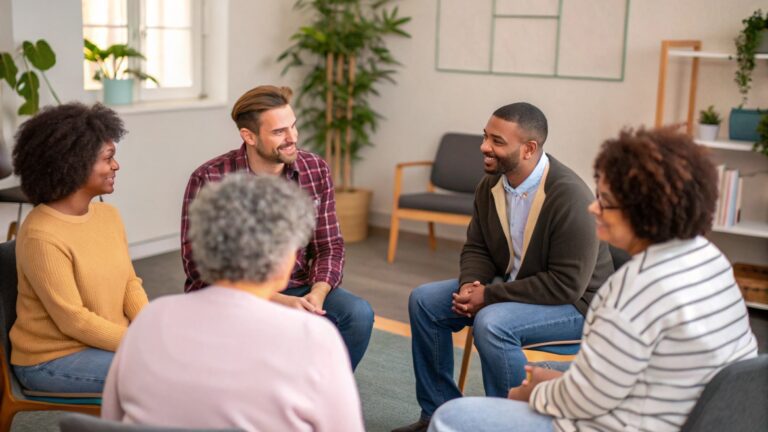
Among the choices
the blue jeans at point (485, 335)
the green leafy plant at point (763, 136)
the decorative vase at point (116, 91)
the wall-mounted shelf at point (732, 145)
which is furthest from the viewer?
the decorative vase at point (116, 91)

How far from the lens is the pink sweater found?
1.49 meters

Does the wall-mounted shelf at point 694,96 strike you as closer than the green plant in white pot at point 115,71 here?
Yes

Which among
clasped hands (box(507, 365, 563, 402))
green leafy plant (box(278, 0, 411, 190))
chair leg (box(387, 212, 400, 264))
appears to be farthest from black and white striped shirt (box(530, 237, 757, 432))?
green leafy plant (box(278, 0, 411, 190))

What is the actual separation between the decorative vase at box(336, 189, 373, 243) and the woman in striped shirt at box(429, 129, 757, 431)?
436 cm

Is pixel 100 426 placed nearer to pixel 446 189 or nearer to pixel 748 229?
pixel 748 229

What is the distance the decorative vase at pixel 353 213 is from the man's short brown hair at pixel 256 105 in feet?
9.98

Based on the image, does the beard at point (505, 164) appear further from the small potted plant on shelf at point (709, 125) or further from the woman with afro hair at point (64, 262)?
the small potted plant on shelf at point (709, 125)

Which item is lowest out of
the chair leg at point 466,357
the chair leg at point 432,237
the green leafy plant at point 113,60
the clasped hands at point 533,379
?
the chair leg at point 432,237

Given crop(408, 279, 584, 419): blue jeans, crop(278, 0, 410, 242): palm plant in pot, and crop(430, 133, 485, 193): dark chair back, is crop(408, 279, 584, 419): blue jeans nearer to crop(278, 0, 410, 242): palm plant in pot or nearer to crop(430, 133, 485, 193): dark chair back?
crop(430, 133, 485, 193): dark chair back

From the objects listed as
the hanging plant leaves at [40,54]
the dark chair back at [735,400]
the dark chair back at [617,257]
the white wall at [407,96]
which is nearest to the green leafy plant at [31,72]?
the hanging plant leaves at [40,54]

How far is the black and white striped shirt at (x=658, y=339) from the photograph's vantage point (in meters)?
1.72

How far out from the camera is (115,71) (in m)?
5.40

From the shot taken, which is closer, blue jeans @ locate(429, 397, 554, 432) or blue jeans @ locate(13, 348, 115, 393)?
blue jeans @ locate(429, 397, 554, 432)

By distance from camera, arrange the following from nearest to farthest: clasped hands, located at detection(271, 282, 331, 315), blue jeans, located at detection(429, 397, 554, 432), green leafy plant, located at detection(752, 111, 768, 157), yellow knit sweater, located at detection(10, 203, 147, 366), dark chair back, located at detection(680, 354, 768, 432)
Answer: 1. dark chair back, located at detection(680, 354, 768, 432)
2. blue jeans, located at detection(429, 397, 554, 432)
3. yellow knit sweater, located at detection(10, 203, 147, 366)
4. clasped hands, located at detection(271, 282, 331, 315)
5. green leafy plant, located at detection(752, 111, 768, 157)
